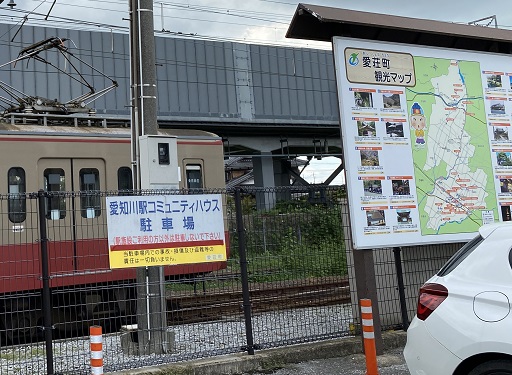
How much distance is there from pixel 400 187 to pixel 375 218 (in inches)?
22.6

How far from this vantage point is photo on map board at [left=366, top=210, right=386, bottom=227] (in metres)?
Answer: 8.83

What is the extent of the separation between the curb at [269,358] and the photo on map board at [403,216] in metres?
1.59

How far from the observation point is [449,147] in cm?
956

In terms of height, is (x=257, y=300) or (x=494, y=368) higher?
(x=257, y=300)

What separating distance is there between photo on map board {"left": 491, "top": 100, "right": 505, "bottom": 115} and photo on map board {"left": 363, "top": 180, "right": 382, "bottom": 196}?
2.28 m

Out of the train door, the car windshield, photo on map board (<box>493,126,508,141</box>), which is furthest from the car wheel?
the train door

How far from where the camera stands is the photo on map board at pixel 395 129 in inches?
361

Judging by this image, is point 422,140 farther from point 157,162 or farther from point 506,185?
point 157,162

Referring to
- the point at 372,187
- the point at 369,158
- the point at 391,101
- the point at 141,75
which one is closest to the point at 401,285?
the point at 372,187

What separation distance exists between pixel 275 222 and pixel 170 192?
4.89ft

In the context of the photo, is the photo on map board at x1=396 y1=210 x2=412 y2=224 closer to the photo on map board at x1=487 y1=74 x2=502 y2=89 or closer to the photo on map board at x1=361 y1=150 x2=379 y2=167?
the photo on map board at x1=361 y1=150 x2=379 y2=167

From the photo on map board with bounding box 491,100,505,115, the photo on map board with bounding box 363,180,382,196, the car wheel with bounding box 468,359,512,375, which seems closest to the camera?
the car wheel with bounding box 468,359,512,375

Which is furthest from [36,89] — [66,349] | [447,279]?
[447,279]

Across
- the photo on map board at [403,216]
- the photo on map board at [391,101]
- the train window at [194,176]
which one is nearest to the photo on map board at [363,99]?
the photo on map board at [391,101]
